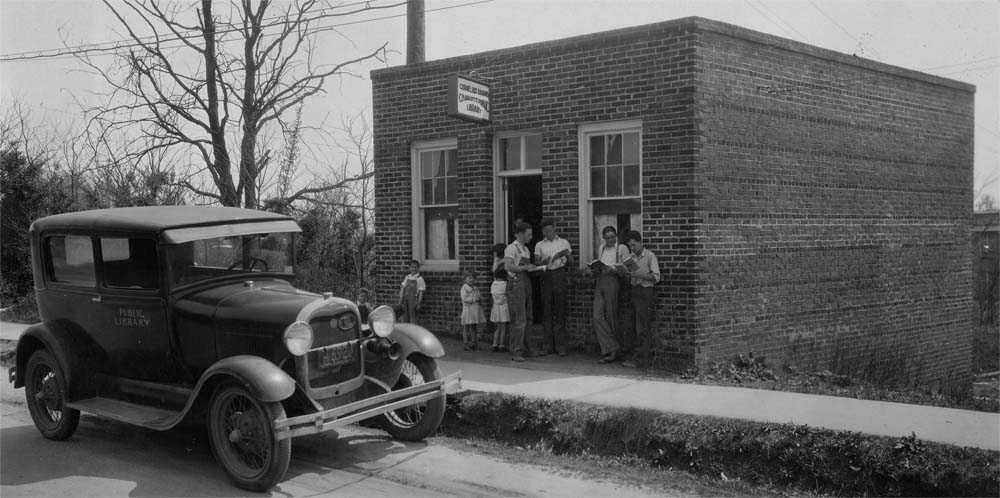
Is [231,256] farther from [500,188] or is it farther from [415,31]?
[415,31]

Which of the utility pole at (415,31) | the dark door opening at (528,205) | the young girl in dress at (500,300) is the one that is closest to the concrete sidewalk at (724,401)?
the young girl in dress at (500,300)

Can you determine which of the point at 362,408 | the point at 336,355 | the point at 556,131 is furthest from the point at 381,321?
the point at 556,131

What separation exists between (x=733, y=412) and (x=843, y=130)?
6.55 m

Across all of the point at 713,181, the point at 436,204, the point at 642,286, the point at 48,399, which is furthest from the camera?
the point at 436,204

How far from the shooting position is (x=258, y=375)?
6.04 metres

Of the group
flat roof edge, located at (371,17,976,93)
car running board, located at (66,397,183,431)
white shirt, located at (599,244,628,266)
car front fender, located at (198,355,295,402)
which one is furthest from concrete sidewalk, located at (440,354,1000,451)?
flat roof edge, located at (371,17,976,93)

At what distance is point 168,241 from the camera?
6961mm

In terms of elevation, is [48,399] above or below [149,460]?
above

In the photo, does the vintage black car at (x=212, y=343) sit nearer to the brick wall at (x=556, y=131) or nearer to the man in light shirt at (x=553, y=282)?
the man in light shirt at (x=553, y=282)

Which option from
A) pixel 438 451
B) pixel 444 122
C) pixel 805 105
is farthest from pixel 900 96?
pixel 438 451

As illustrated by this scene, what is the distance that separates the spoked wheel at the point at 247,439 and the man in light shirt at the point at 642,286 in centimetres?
519

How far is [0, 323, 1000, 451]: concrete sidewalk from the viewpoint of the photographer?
6.70 meters

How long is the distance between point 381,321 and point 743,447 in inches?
124

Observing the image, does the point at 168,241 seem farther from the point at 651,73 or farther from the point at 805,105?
the point at 805,105
